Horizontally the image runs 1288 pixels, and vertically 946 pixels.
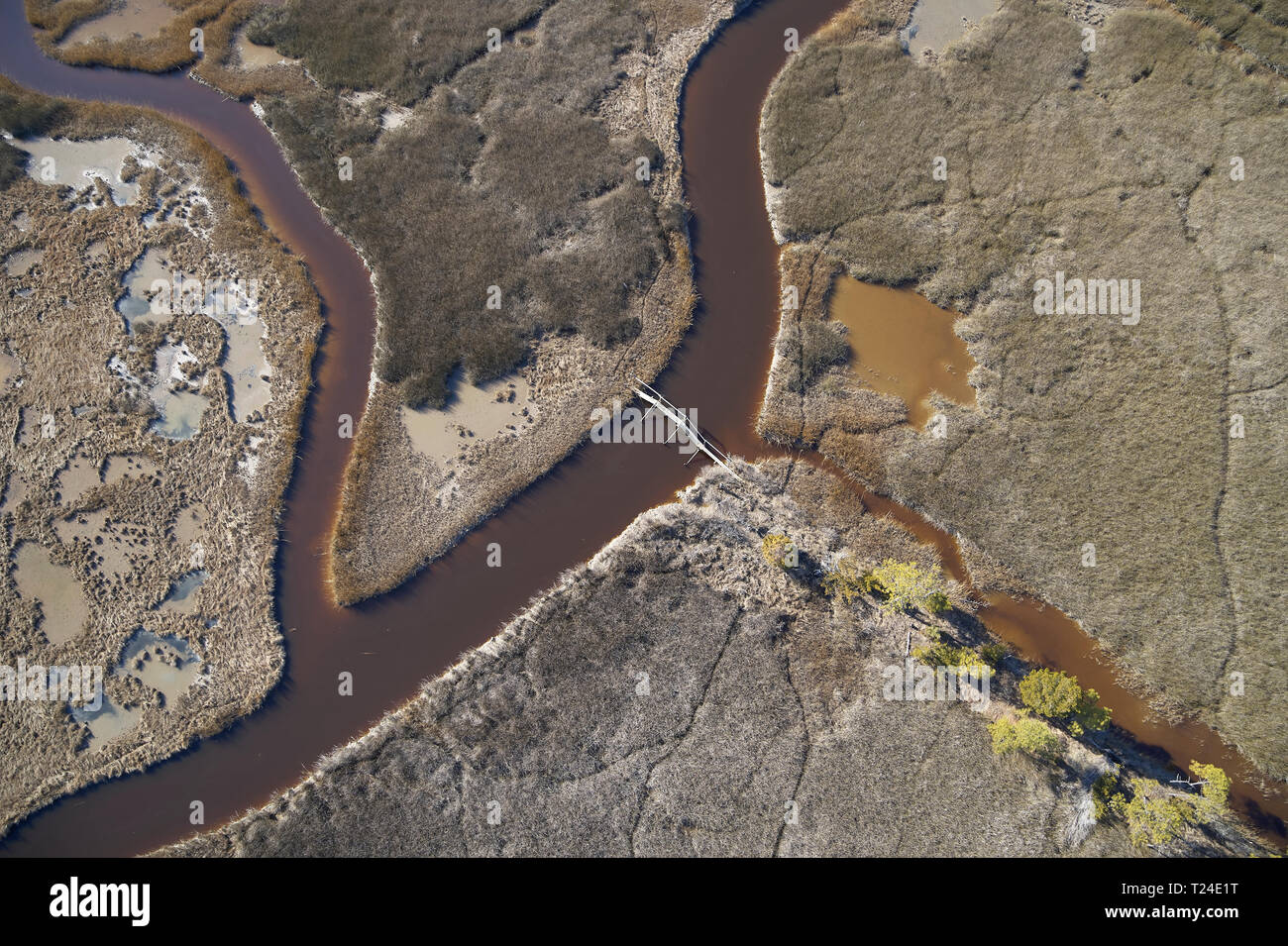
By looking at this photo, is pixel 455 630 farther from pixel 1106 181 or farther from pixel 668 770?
pixel 1106 181

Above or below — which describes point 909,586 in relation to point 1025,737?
above

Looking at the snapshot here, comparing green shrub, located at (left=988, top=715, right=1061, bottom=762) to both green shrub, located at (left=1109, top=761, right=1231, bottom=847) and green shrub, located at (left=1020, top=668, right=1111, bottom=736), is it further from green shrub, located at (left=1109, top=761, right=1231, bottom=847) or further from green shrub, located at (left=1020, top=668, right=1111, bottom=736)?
green shrub, located at (left=1109, top=761, right=1231, bottom=847)

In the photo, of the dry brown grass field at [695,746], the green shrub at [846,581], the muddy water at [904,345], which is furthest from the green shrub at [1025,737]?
the muddy water at [904,345]

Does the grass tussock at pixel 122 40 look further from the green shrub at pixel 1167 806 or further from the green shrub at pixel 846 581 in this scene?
the green shrub at pixel 1167 806

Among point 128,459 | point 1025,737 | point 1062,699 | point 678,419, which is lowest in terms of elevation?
point 1025,737

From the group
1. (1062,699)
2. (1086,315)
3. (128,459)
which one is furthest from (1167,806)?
(128,459)

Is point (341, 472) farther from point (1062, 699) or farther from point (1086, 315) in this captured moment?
point (1086, 315)

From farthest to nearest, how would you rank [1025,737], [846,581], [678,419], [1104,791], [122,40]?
[122,40] → [678,419] → [846,581] → [1104,791] → [1025,737]
